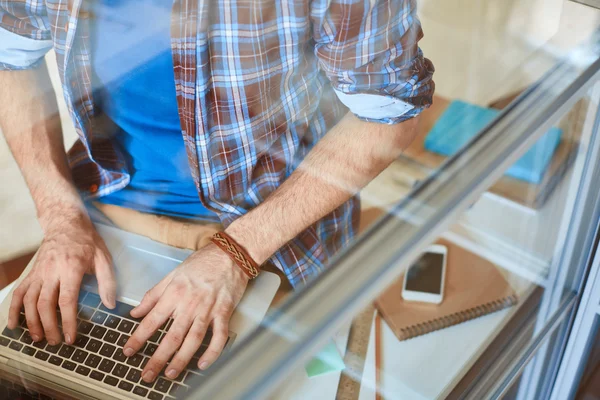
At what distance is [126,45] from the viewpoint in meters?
→ 0.78

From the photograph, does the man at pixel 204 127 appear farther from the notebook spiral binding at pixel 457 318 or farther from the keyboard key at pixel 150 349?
the notebook spiral binding at pixel 457 318

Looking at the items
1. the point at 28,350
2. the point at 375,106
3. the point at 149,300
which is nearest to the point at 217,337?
the point at 149,300

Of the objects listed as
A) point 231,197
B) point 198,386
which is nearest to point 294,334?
point 198,386

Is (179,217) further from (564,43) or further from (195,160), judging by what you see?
(564,43)

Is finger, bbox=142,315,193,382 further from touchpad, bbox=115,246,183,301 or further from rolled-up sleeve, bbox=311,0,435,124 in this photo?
rolled-up sleeve, bbox=311,0,435,124

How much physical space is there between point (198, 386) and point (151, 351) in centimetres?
40

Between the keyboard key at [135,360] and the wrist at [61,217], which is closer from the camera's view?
the keyboard key at [135,360]

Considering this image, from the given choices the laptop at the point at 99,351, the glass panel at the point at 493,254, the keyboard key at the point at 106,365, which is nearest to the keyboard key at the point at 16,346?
the laptop at the point at 99,351

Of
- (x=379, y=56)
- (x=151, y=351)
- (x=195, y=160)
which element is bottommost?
(x=151, y=351)

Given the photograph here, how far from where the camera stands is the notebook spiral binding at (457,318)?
0.87 m

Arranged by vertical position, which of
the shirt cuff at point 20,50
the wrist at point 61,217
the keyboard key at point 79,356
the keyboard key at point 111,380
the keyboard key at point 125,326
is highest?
the shirt cuff at point 20,50

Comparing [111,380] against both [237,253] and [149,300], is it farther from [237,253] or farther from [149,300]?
[237,253]

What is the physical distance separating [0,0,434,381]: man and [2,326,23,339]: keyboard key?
0.02 m

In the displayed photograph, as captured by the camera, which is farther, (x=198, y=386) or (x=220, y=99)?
(x=220, y=99)
